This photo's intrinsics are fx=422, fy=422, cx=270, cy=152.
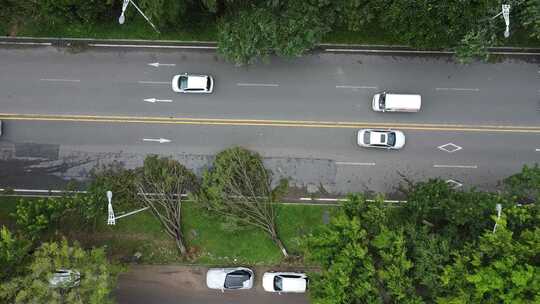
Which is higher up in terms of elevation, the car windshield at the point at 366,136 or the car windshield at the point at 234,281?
the car windshield at the point at 366,136

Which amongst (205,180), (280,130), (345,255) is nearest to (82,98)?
(205,180)

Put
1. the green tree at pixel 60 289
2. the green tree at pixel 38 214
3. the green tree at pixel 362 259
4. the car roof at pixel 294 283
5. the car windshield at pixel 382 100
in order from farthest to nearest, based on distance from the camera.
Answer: the car windshield at pixel 382 100 → the car roof at pixel 294 283 → the green tree at pixel 38 214 → the green tree at pixel 60 289 → the green tree at pixel 362 259

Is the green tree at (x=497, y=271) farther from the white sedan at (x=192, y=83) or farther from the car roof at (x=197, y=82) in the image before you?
the car roof at (x=197, y=82)

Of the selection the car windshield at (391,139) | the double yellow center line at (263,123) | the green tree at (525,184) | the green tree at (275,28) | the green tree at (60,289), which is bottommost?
the green tree at (60,289)

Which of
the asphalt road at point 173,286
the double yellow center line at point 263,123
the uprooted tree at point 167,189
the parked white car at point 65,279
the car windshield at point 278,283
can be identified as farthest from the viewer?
the double yellow center line at point 263,123

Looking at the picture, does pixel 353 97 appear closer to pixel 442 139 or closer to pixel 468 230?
pixel 442 139

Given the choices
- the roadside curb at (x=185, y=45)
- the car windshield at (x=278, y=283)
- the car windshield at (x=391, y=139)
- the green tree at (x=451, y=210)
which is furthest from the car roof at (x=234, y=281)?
the roadside curb at (x=185, y=45)

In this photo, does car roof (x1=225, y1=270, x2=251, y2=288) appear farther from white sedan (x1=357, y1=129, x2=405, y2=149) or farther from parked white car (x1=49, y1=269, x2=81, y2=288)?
white sedan (x1=357, y1=129, x2=405, y2=149)

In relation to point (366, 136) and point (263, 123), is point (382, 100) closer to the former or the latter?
point (366, 136)
